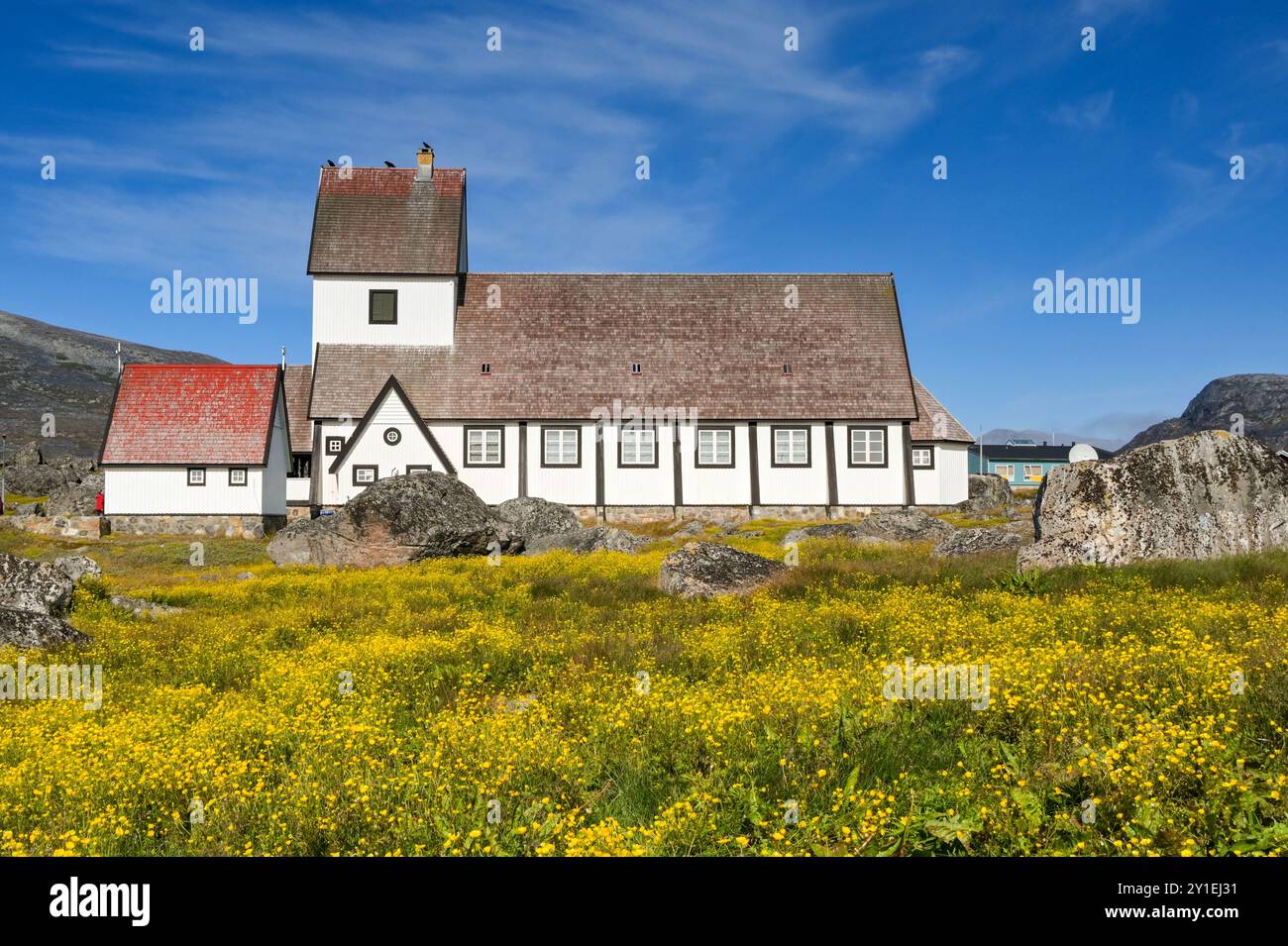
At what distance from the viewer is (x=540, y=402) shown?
4238cm

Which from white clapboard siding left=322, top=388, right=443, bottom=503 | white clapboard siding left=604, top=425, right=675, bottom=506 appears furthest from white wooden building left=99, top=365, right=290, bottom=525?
white clapboard siding left=604, top=425, right=675, bottom=506

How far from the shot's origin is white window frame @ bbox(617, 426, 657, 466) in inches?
1670

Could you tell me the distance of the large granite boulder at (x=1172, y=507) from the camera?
1658 centimetres

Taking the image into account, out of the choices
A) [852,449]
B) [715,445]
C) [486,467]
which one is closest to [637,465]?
[715,445]

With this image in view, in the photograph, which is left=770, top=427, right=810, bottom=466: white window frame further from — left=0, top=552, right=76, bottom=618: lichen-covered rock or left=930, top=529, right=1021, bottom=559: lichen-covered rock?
left=0, top=552, right=76, bottom=618: lichen-covered rock

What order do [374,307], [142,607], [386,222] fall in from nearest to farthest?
[142,607] < [374,307] < [386,222]

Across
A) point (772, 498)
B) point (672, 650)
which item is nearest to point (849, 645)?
point (672, 650)

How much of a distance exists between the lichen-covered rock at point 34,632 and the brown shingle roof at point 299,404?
102 feet

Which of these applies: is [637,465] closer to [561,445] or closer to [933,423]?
[561,445]

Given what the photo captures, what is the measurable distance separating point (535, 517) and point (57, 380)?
10318cm

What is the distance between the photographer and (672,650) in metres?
11.1

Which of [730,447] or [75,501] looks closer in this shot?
[730,447]

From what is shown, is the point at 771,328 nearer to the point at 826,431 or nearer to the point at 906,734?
the point at 826,431
